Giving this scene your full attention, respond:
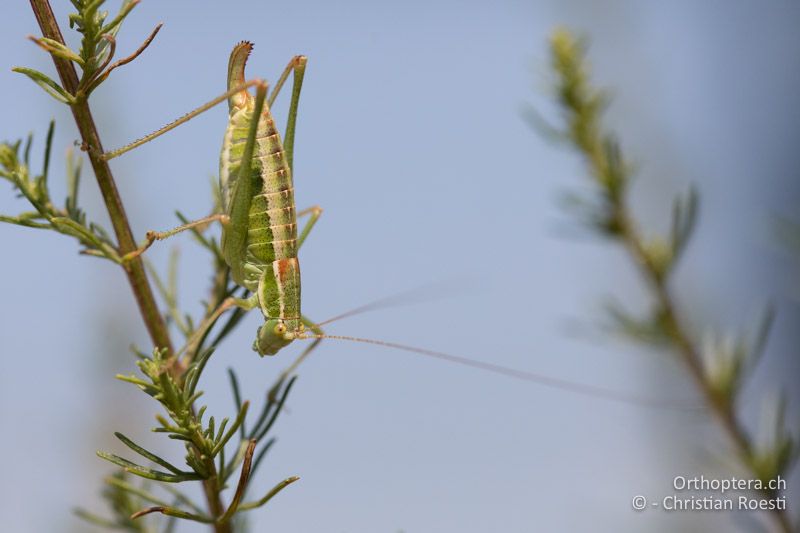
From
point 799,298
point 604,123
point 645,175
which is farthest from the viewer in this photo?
point 645,175

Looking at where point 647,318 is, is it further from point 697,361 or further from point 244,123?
point 244,123

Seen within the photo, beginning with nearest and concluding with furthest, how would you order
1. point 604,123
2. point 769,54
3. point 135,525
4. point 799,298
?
point 135,525, point 799,298, point 604,123, point 769,54

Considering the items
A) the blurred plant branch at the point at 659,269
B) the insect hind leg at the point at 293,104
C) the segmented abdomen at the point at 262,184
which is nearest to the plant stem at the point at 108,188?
the segmented abdomen at the point at 262,184

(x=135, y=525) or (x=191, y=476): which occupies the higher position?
(x=191, y=476)

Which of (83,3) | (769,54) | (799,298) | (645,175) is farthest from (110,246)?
(769,54)

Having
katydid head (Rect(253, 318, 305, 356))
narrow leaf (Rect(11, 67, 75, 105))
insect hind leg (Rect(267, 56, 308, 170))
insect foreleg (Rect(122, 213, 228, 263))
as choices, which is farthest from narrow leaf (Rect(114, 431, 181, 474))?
insect hind leg (Rect(267, 56, 308, 170))

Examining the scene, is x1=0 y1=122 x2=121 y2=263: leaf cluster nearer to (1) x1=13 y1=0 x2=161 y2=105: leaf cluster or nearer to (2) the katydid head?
(1) x1=13 y1=0 x2=161 y2=105: leaf cluster
